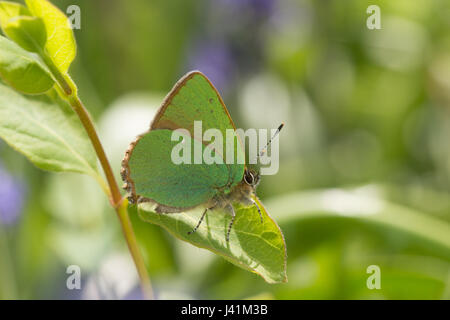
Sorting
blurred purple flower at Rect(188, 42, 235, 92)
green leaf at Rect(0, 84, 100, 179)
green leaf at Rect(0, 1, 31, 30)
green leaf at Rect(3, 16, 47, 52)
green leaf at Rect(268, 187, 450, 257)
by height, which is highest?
blurred purple flower at Rect(188, 42, 235, 92)

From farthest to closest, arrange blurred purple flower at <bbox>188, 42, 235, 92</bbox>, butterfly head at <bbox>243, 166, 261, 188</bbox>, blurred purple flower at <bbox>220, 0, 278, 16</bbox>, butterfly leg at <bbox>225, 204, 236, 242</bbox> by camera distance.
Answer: blurred purple flower at <bbox>220, 0, 278, 16</bbox> → blurred purple flower at <bbox>188, 42, 235, 92</bbox> → butterfly head at <bbox>243, 166, 261, 188</bbox> → butterfly leg at <bbox>225, 204, 236, 242</bbox>

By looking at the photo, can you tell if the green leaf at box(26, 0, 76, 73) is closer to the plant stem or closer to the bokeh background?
the plant stem

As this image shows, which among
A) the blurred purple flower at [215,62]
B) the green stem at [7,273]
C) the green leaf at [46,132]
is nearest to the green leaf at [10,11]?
the green leaf at [46,132]

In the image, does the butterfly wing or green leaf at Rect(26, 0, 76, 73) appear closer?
green leaf at Rect(26, 0, 76, 73)

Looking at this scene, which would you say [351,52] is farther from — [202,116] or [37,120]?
[37,120]

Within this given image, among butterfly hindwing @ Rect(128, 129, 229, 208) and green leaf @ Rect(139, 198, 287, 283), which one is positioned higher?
butterfly hindwing @ Rect(128, 129, 229, 208)

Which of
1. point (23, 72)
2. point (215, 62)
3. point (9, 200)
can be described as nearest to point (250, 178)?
point (23, 72)

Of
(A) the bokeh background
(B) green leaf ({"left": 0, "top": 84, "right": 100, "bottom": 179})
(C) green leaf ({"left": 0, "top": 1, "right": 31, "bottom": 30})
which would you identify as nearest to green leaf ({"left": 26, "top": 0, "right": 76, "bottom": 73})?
(C) green leaf ({"left": 0, "top": 1, "right": 31, "bottom": 30})
